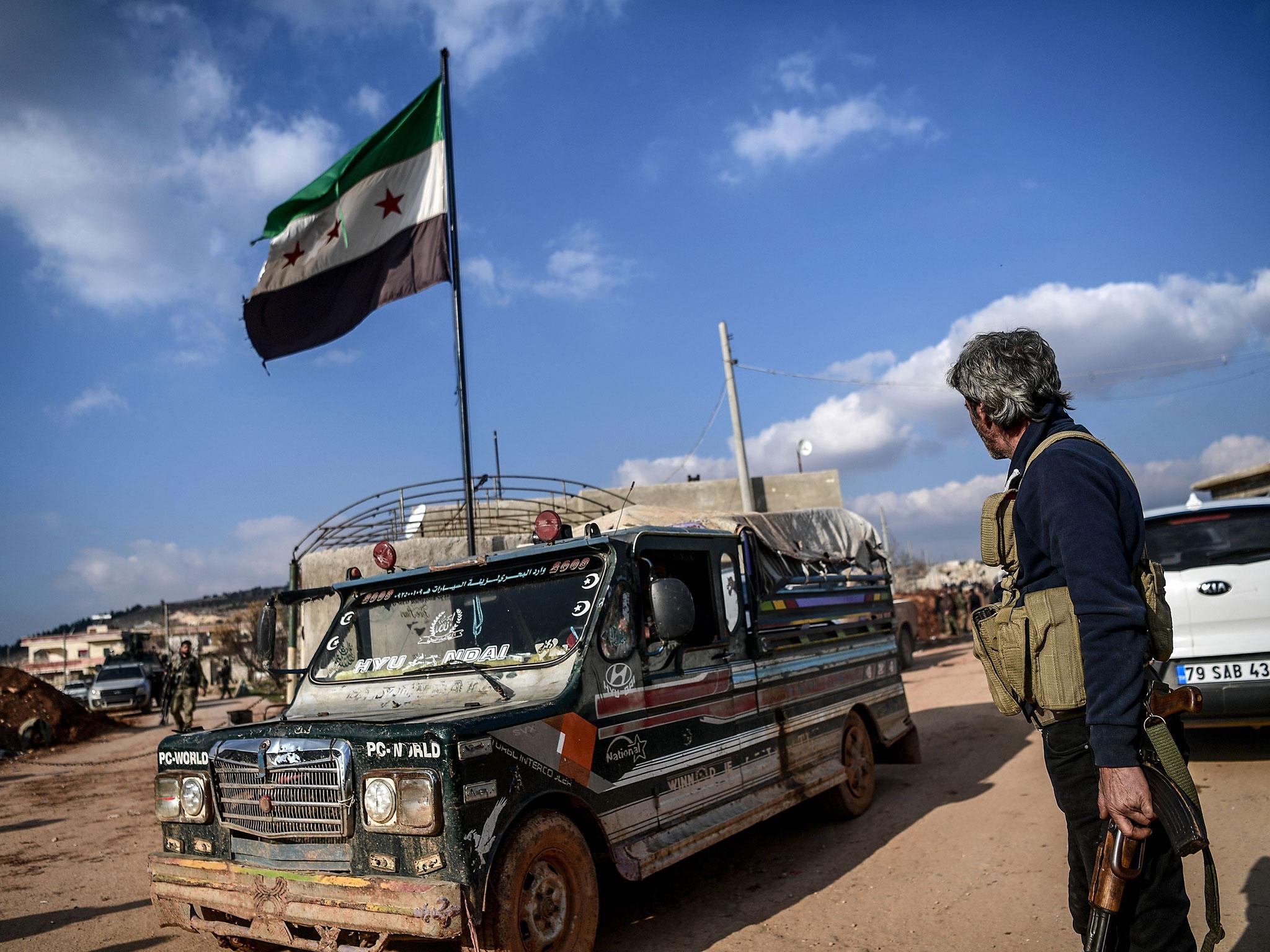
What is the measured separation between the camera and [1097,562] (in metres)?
2.14

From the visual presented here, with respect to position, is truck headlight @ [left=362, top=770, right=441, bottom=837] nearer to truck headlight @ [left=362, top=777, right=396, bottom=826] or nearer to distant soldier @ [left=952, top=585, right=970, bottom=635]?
truck headlight @ [left=362, top=777, right=396, bottom=826]

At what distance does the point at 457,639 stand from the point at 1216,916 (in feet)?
11.6

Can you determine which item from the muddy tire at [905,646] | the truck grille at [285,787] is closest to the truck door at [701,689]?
the truck grille at [285,787]

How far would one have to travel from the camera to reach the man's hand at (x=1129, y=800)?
2.06m

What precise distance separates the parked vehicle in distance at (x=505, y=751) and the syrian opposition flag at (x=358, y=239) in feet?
18.3

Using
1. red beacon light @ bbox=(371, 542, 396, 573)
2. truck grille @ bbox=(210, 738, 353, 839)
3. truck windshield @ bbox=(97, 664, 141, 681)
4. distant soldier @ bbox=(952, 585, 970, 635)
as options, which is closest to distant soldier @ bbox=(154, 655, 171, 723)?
truck windshield @ bbox=(97, 664, 141, 681)

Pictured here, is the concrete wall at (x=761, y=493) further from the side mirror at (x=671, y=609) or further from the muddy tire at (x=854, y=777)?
the side mirror at (x=671, y=609)

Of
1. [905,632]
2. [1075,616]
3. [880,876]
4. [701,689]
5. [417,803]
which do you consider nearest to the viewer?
[1075,616]

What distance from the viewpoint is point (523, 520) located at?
1786 cm

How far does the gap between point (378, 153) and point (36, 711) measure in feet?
48.7

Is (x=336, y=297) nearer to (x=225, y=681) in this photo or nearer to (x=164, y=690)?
(x=164, y=690)

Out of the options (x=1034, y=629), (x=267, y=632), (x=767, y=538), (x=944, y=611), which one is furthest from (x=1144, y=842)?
(x=944, y=611)

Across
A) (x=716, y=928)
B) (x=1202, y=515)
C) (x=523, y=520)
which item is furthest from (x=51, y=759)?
(x=1202, y=515)

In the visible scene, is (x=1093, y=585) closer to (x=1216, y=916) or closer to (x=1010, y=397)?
(x=1010, y=397)
